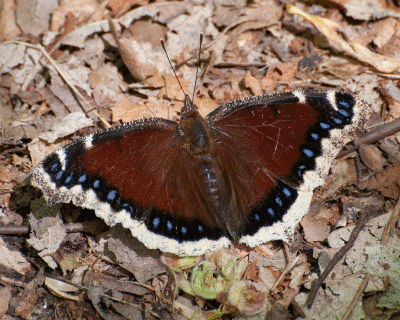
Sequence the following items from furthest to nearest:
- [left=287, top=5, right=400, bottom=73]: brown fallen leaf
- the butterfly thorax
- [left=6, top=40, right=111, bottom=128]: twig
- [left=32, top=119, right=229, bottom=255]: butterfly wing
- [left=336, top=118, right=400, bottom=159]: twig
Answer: [left=287, top=5, right=400, bottom=73]: brown fallen leaf < [left=6, top=40, right=111, bottom=128]: twig < [left=336, top=118, right=400, bottom=159]: twig < the butterfly thorax < [left=32, top=119, right=229, bottom=255]: butterfly wing

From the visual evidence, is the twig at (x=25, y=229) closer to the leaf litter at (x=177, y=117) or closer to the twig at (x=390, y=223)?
the leaf litter at (x=177, y=117)

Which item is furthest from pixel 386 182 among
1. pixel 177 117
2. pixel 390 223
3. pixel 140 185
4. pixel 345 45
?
pixel 140 185

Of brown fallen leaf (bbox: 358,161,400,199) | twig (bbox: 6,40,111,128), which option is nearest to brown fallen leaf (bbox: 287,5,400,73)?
brown fallen leaf (bbox: 358,161,400,199)

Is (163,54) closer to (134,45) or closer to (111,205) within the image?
(134,45)

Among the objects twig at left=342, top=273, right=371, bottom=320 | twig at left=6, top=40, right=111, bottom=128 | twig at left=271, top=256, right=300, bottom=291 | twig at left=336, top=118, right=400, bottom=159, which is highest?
twig at left=6, top=40, right=111, bottom=128

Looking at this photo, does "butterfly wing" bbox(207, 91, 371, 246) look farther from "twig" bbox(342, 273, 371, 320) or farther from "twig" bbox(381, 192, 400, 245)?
"twig" bbox(381, 192, 400, 245)

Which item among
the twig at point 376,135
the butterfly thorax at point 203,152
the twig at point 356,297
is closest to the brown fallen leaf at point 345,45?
the twig at point 376,135

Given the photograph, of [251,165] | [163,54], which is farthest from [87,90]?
[251,165]
